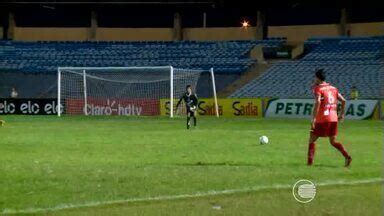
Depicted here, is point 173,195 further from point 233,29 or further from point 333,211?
point 233,29

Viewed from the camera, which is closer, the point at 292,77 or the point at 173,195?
the point at 173,195

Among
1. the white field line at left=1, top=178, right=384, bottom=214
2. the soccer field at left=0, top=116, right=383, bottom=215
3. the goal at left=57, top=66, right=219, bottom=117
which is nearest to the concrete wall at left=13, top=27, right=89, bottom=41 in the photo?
the goal at left=57, top=66, right=219, bottom=117

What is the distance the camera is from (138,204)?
27.2ft

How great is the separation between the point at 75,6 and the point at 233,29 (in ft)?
45.3

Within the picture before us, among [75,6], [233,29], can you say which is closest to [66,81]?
[75,6]

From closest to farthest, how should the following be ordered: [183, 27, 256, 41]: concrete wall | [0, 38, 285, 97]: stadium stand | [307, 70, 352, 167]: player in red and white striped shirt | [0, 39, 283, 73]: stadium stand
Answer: [307, 70, 352, 167]: player in red and white striped shirt → [0, 38, 285, 97]: stadium stand → [0, 39, 283, 73]: stadium stand → [183, 27, 256, 41]: concrete wall

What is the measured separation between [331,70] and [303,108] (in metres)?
9.28

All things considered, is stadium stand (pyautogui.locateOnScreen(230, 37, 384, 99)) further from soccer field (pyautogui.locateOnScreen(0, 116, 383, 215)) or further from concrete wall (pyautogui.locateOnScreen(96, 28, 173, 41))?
soccer field (pyautogui.locateOnScreen(0, 116, 383, 215))

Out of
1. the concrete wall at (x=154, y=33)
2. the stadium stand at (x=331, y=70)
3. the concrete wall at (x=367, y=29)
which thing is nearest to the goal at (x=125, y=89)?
the stadium stand at (x=331, y=70)

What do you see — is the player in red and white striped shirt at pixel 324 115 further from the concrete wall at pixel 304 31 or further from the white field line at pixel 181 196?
the concrete wall at pixel 304 31

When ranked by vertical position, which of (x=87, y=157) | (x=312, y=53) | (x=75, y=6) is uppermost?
(x=75, y=6)

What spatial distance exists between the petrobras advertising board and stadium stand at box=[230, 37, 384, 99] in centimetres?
394

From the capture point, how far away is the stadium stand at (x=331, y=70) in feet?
143

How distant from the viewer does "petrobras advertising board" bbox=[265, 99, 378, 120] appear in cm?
3650
